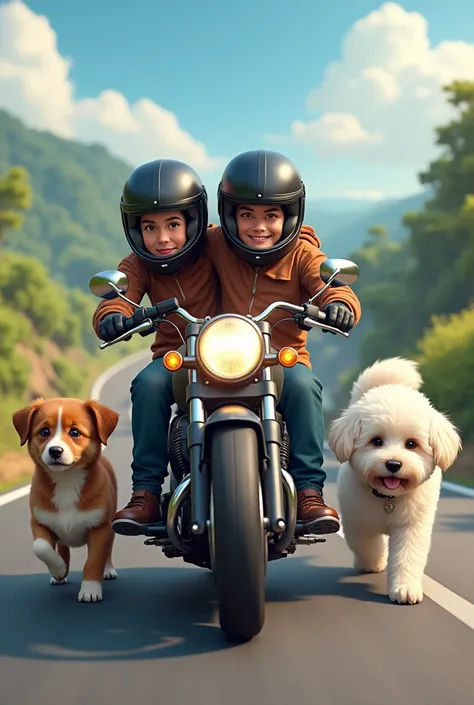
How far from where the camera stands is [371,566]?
754 centimetres

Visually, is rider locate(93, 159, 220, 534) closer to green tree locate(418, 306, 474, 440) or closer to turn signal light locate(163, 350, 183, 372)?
turn signal light locate(163, 350, 183, 372)

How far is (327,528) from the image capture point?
5887 millimetres

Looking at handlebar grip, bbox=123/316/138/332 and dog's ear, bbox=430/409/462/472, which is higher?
handlebar grip, bbox=123/316/138/332

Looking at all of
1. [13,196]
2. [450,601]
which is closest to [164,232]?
[450,601]

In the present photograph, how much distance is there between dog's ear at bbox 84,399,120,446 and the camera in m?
6.79

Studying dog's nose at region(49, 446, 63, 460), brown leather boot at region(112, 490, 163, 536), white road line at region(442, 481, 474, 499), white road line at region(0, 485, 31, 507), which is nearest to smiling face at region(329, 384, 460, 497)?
brown leather boot at region(112, 490, 163, 536)

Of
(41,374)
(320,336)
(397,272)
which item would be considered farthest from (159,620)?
(320,336)

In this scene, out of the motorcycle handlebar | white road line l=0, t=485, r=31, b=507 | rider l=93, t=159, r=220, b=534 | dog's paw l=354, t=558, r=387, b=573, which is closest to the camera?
the motorcycle handlebar

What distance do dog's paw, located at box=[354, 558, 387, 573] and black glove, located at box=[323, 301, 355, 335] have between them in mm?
2221

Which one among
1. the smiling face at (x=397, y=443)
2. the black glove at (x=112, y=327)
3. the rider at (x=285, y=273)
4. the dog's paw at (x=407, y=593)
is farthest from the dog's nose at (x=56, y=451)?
the dog's paw at (x=407, y=593)

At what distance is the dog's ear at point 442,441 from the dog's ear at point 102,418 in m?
1.84

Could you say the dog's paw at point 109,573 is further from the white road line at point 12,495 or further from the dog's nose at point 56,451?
the white road line at point 12,495

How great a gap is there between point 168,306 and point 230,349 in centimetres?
54

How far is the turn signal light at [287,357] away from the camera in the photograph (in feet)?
18.2
